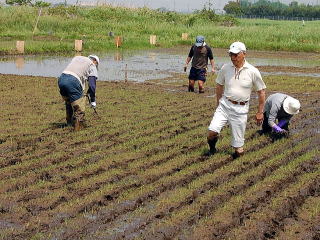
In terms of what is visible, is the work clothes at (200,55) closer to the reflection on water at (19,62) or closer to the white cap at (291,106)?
the white cap at (291,106)

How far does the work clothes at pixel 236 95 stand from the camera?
7164mm

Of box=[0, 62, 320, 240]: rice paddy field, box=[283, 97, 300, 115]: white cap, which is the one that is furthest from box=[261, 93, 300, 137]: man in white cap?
box=[0, 62, 320, 240]: rice paddy field

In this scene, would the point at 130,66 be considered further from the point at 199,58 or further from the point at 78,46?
the point at 199,58

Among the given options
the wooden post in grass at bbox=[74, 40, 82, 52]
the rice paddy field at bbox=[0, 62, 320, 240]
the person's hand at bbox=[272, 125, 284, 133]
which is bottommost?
the wooden post in grass at bbox=[74, 40, 82, 52]

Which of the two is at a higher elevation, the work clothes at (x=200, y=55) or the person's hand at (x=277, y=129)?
the work clothes at (x=200, y=55)

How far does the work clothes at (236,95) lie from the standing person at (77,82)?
248 centimetres

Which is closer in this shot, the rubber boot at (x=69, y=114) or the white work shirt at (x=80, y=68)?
the white work shirt at (x=80, y=68)

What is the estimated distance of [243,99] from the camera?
7.24 m

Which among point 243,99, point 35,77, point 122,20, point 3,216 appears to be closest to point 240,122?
point 243,99

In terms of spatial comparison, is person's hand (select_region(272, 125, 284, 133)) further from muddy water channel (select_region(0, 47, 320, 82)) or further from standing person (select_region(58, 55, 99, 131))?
muddy water channel (select_region(0, 47, 320, 82))

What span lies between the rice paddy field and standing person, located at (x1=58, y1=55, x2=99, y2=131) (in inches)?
13.8

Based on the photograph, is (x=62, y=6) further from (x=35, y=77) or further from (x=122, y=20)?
(x=35, y=77)

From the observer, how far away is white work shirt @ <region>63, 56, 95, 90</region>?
28.7 ft

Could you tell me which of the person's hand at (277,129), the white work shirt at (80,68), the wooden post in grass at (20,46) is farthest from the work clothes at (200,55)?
the wooden post in grass at (20,46)
